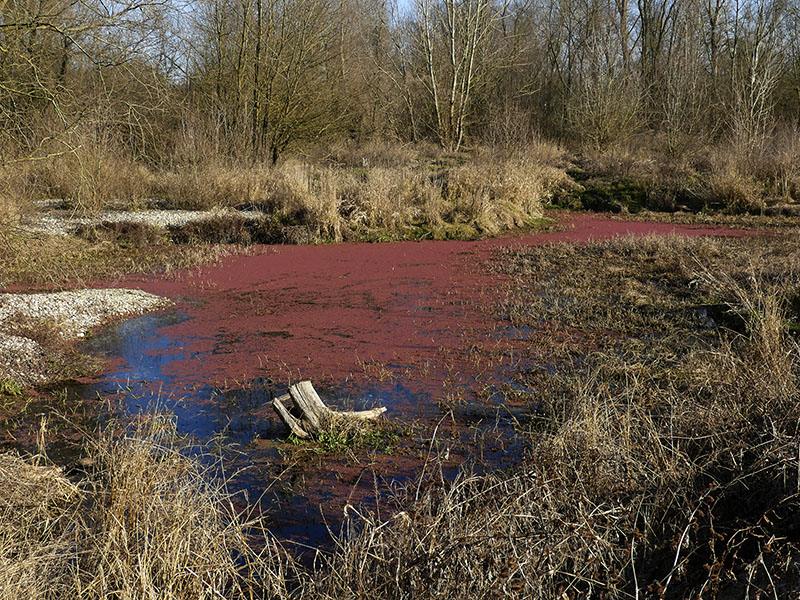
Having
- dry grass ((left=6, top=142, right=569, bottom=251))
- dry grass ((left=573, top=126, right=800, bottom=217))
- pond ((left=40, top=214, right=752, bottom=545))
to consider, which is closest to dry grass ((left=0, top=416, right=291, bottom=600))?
pond ((left=40, top=214, right=752, bottom=545))

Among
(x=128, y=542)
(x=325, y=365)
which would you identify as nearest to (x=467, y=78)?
(x=325, y=365)

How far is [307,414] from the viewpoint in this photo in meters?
5.00

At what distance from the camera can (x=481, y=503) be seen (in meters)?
3.20

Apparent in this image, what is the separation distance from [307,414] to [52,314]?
437cm

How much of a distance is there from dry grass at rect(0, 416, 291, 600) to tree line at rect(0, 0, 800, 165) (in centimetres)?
1114

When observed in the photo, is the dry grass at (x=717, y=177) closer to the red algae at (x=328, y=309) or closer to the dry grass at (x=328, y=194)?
the dry grass at (x=328, y=194)

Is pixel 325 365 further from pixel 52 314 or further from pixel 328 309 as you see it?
pixel 52 314

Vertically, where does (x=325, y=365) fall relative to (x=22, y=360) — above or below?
below

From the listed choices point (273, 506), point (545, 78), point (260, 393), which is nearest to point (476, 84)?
point (545, 78)

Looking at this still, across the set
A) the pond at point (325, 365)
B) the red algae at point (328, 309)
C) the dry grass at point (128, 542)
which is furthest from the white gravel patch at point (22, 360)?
the dry grass at point (128, 542)

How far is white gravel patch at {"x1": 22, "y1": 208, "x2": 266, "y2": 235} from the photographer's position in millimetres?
13556

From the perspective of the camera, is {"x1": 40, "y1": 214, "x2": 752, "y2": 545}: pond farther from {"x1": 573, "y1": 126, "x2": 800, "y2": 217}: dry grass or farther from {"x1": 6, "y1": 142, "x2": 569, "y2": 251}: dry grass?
{"x1": 573, "y1": 126, "x2": 800, "y2": 217}: dry grass

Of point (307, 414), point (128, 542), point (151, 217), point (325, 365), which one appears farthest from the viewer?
point (151, 217)

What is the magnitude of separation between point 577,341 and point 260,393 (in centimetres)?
314
